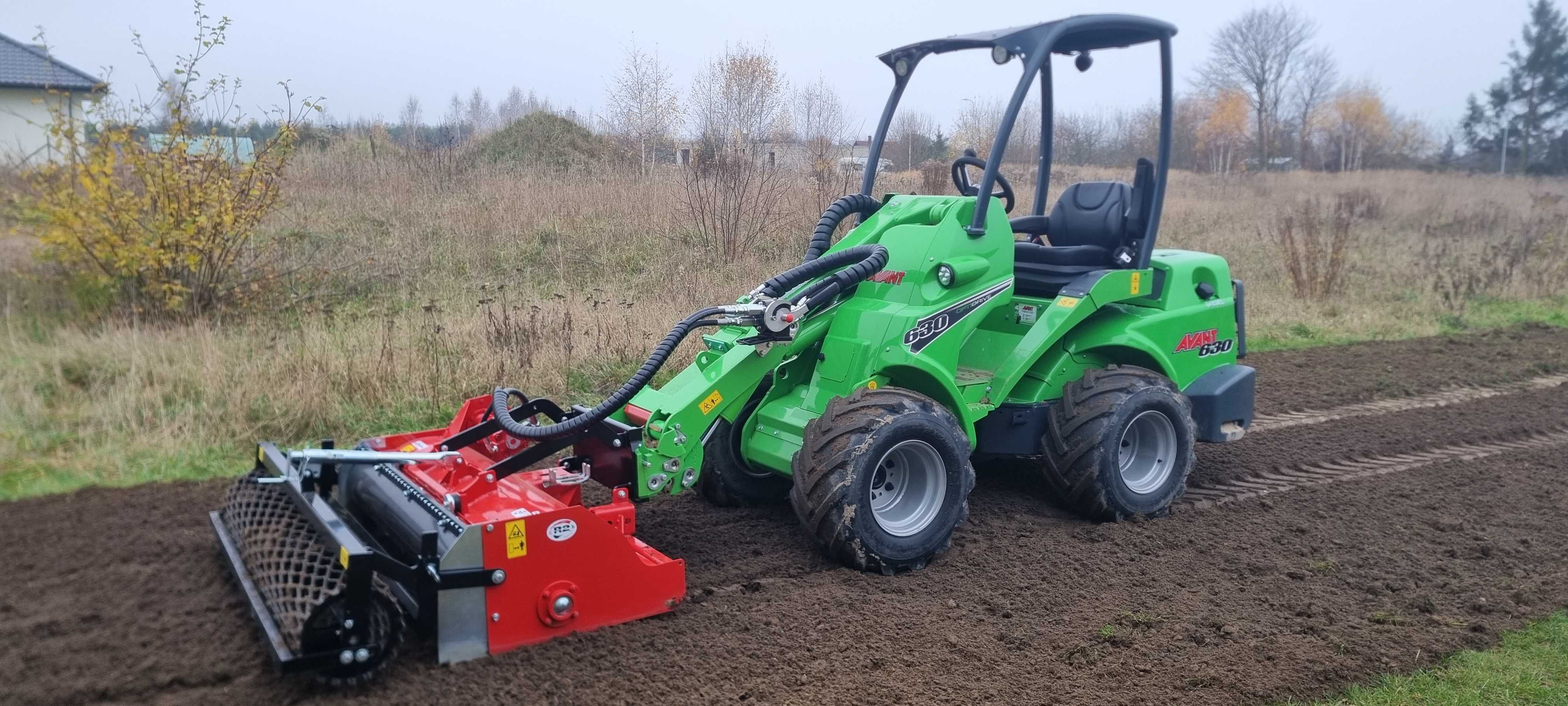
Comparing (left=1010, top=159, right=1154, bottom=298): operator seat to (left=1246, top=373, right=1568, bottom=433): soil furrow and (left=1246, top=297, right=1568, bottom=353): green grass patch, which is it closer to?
(left=1246, top=373, right=1568, bottom=433): soil furrow

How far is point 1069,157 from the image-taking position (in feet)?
25.0

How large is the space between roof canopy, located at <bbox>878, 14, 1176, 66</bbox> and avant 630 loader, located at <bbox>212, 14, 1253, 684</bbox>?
0.02 meters

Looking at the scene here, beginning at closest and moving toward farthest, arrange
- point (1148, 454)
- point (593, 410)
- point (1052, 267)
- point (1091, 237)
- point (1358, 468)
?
point (593, 410) < point (1148, 454) < point (1052, 267) < point (1091, 237) < point (1358, 468)

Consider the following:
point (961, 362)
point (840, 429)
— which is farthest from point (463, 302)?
point (840, 429)

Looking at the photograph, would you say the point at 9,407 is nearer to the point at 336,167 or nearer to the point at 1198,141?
the point at 336,167

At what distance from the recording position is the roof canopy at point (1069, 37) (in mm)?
5594

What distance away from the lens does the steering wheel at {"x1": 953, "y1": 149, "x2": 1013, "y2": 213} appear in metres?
6.31

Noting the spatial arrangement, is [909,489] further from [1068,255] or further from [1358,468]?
[1358,468]

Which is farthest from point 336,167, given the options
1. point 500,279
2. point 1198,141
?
point 1198,141

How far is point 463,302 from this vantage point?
9.98 metres

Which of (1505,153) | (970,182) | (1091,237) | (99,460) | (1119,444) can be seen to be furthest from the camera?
(1505,153)

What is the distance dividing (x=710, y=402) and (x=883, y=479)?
943 millimetres

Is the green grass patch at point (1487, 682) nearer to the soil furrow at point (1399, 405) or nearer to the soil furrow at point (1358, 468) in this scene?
the soil furrow at point (1358, 468)

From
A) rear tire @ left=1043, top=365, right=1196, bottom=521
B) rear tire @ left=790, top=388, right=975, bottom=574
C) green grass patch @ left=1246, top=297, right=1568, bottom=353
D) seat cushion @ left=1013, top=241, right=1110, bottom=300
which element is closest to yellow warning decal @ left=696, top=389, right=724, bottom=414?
rear tire @ left=790, top=388, right=975, bottom=574
